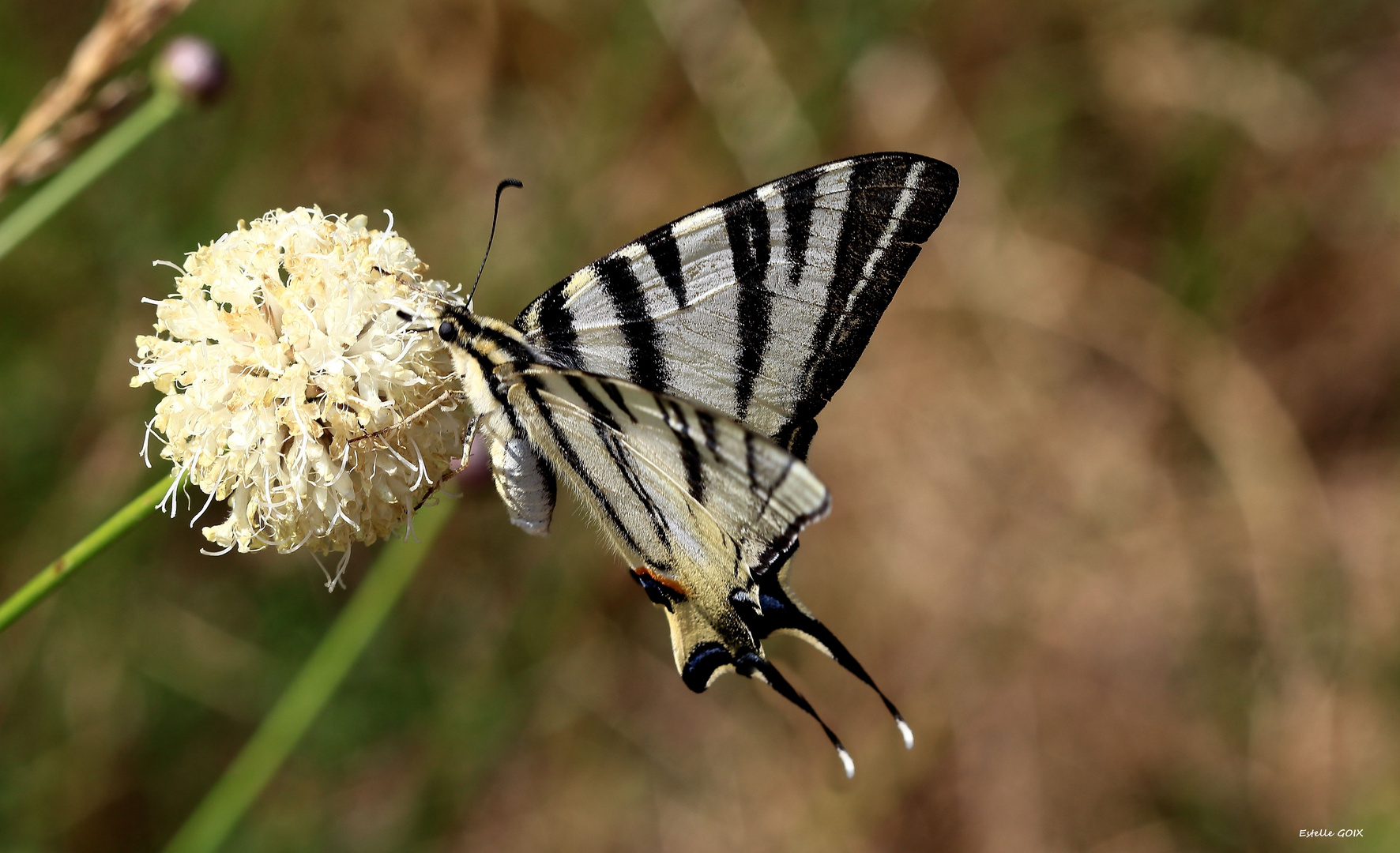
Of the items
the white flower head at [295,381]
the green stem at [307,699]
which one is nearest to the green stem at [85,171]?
the white flower head at [295,381]

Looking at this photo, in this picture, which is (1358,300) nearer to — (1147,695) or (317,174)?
(1147,695)

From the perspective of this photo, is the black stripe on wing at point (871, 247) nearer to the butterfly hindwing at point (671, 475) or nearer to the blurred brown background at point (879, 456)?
the butterfly hindwing at point (671, 475)

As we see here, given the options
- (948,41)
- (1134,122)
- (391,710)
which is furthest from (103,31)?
(1134,122)

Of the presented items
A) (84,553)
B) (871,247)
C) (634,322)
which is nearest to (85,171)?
(84,553)

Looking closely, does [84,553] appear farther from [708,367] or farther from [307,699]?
[708,367]

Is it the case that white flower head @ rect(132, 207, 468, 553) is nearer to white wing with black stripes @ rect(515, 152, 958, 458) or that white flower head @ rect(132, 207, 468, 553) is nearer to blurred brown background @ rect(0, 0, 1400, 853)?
white wing with black stripes @ rect(515, 152, 958, 458)

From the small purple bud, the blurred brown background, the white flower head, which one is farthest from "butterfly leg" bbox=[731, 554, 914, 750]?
the blurred brown background
